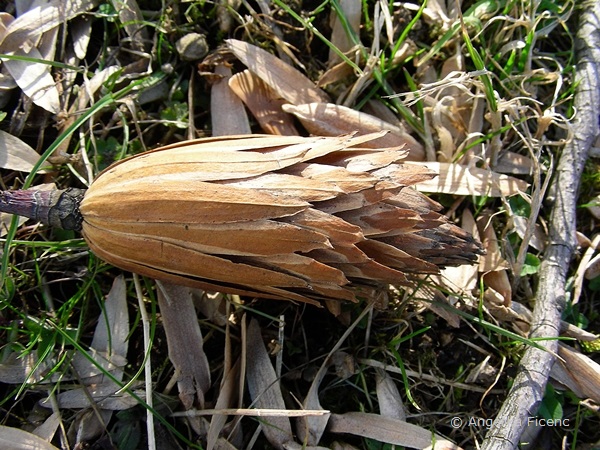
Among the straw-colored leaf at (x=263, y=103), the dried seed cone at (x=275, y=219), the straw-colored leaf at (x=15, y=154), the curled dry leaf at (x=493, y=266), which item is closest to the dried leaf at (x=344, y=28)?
the straw-colored leaf at (x=263, y=103)

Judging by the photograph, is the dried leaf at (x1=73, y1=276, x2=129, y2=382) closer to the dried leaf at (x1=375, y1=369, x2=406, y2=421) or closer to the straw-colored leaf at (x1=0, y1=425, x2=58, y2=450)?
the straw-colored leaf at (x1=0, y1=425, x2=58, y2=450)

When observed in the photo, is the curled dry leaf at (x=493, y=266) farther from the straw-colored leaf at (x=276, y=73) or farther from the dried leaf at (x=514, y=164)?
the straw-colored leaf at (x=276, y=73)

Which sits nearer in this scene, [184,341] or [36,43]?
[184,341]

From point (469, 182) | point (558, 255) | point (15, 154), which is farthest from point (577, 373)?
point (15, 154)

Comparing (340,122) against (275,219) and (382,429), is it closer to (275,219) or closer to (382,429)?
(275,219)

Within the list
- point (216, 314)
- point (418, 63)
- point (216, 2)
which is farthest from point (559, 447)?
point (216, 2)

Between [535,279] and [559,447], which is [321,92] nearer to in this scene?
[535,279]

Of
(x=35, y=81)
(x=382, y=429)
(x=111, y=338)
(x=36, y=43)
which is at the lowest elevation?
(x=382, y=429)
